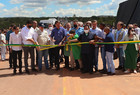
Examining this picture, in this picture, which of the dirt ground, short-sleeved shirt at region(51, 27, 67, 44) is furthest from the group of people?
the dirt ground

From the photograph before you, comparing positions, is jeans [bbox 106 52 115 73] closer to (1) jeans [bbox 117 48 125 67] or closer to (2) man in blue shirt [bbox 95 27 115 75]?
(2) man in blue shirt [bbox 95 27 115 75]

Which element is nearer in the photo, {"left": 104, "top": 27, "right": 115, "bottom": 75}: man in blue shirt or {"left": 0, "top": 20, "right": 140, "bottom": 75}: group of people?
{"left": 104, "top": 27, "right": 115, "bottom": 75}: man in blue shirt

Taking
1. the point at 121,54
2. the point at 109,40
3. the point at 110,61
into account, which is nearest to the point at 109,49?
the point at 109,40

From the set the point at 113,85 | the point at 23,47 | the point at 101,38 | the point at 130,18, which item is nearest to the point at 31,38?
the point at 23,47

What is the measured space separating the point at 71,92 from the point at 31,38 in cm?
330

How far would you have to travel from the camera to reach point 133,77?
20.7 ft

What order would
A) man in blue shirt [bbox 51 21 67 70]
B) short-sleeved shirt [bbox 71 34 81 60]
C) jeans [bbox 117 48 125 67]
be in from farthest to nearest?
1. man in blue shirt [bbox 51 21 67 70]
2. jeans [bbox 117 48 125 67]
3. short-sleeved shirt [bbox 71 34 81 60]

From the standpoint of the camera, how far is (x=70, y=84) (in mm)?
5570

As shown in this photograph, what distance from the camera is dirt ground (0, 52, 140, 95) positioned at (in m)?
4.95

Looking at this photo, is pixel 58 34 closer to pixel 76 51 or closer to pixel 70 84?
pixel 76 51

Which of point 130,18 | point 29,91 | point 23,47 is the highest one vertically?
point 130,18

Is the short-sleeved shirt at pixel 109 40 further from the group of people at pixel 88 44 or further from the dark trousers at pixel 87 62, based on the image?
the dark trousers at pixel 87 62

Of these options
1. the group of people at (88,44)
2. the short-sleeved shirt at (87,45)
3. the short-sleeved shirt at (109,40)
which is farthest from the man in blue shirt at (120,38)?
the short-sleeved shirt at (87,45)

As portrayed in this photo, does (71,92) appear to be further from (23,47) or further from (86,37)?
(23,47)
